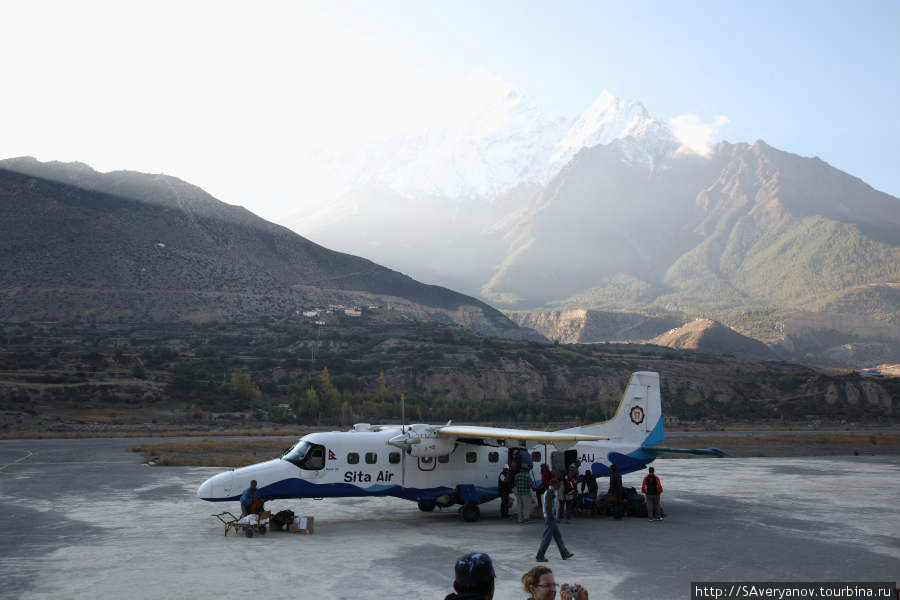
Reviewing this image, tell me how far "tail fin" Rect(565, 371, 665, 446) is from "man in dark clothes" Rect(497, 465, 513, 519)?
3430 mm

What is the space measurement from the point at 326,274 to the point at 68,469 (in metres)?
116

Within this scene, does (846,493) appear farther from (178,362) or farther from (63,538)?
(178,362)

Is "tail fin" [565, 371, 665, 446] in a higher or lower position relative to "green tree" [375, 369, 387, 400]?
lower

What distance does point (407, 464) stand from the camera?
22125 millimetres

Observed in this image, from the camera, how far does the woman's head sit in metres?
6.47

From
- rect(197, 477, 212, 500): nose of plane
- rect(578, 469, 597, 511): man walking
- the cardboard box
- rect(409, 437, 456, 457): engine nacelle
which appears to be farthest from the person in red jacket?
rect(197, 477, 212, 500): nose of plane

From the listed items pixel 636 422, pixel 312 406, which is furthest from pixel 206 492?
pixel 312 406

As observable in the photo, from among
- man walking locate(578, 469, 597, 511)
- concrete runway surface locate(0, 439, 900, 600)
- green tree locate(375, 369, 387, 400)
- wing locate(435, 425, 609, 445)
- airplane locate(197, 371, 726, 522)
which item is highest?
green tree locate(375, 369, 387, 400)

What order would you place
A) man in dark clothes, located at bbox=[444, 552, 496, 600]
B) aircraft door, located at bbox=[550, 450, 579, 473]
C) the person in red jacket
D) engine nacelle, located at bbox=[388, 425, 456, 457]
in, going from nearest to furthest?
man in dark clothes, located at bbox=[444, 552, 496, 600] → engine nacelle, located at bbox=[388, 425, 456, 457] → the person in red jacket → aircraft door, located at bbox=[550, 450, 579, 473]

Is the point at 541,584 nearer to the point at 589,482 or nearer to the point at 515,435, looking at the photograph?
the point at 515,435

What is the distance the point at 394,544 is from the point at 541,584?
493 inches

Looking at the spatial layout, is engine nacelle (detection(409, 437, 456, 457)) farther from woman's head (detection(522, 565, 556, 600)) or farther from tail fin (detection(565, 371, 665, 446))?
woman's head (detection(522, 565, 556, 600))

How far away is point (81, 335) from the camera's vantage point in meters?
96.0

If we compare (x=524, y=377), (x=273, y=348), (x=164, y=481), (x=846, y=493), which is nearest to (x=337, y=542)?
(x=164, y=481)
